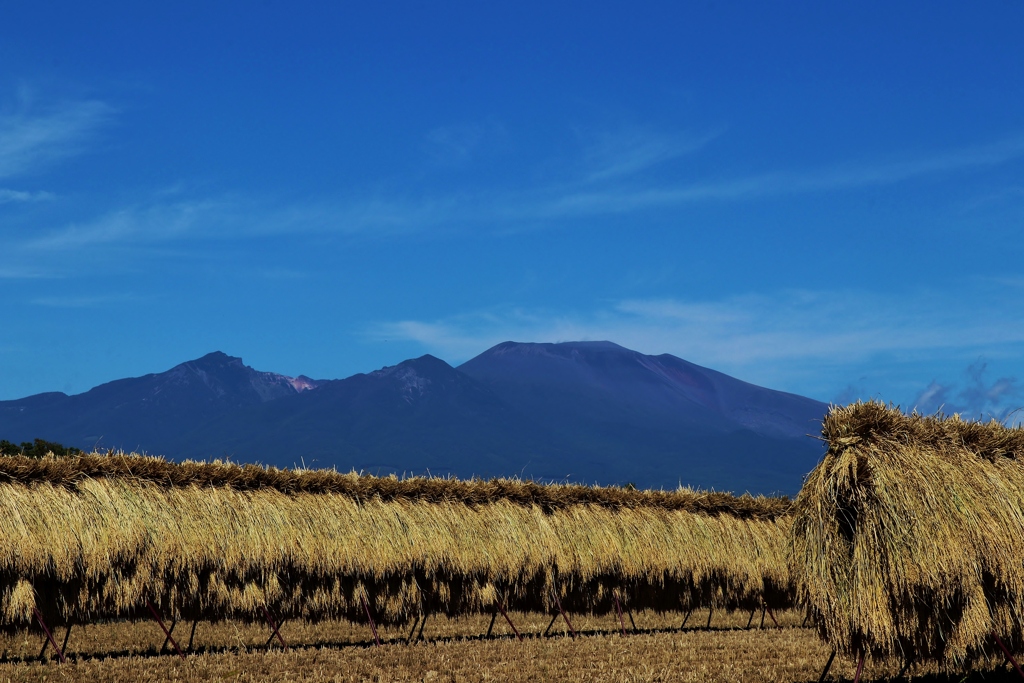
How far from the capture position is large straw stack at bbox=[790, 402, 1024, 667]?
15133 mm

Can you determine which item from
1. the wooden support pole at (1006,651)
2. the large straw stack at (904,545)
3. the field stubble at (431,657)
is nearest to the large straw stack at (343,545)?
the field stubble at (431,657)

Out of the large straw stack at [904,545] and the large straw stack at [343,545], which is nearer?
the large straw stack at [904,545]

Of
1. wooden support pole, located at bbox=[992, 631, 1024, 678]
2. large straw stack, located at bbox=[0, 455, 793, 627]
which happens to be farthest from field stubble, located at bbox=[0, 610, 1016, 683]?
wooden support pole, located at bbox=[992, 631, 1024, 678]

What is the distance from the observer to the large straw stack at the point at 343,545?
68.2 feet

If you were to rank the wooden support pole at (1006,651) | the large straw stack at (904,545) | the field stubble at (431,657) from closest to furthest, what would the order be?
the large straw stack at (904,545) → the wooden support pole at (1006,651) → the field stubble at (431,657)

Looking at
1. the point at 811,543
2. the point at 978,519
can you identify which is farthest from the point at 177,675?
the point at 978,519

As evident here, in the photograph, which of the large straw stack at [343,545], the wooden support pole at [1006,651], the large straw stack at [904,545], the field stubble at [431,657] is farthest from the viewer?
the large straw stack at [343,545]

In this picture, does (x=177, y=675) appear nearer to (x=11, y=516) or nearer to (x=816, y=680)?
(x=11, y=516)

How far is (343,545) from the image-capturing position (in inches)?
976

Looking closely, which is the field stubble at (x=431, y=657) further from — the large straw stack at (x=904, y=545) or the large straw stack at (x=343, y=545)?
the large straw stack at (x=904, y=545)

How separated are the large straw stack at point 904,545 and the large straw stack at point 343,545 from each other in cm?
1205

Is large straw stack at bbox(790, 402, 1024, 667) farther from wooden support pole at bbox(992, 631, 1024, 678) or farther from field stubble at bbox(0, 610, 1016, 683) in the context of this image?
field stubble at bbox(0, 610, 1016, 683)

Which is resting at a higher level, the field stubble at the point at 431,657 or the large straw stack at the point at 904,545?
the large straw stack at the point at 904,545

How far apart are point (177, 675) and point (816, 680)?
1192 centimetres
